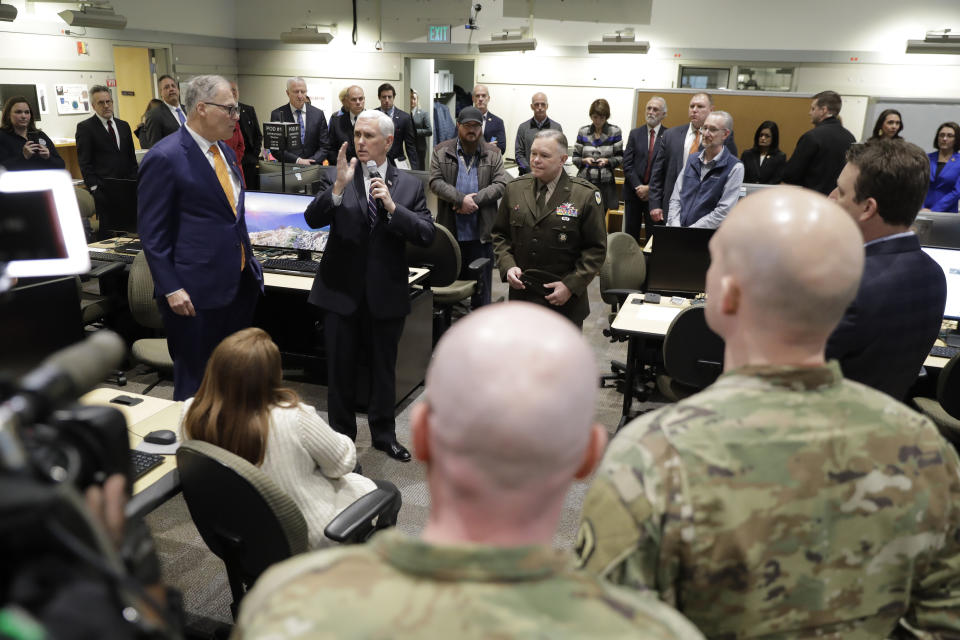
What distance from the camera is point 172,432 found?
2.22 metres

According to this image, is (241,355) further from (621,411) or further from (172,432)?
(621,411)

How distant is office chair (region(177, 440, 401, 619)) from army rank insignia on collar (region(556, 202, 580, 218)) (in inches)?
76.5

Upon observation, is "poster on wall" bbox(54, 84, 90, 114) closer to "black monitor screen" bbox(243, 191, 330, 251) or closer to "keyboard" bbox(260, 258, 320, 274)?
"black monitor screen" bbox(243, 191, 330, 251)

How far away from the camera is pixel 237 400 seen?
1967mm

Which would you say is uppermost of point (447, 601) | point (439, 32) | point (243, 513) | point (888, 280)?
point (439, 32)

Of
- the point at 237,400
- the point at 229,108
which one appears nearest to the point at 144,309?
the point at 229,108

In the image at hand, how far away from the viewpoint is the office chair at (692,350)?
3023mm

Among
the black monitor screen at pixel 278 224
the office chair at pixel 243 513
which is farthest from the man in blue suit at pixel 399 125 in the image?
the office chair at pixel 243 513

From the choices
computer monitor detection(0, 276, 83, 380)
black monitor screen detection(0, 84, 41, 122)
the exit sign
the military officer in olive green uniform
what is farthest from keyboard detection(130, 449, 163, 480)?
the exit sign

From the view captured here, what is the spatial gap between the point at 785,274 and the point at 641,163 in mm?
6024

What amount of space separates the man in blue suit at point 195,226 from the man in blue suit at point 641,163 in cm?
440

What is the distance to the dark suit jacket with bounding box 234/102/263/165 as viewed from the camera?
24.1ft

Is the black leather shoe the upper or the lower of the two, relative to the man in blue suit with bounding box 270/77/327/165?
lower

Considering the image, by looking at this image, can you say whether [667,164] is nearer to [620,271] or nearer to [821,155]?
[821,155]
